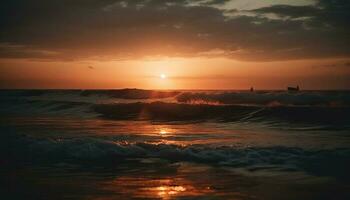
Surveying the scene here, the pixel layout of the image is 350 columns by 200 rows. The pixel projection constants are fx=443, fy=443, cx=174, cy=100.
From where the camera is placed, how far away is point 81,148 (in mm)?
10547

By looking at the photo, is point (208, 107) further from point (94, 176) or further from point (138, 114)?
point (94, 176)

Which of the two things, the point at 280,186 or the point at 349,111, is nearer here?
the point at 280,186

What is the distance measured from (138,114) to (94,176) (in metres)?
19.1

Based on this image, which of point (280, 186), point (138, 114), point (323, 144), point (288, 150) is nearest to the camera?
point (280, 186)

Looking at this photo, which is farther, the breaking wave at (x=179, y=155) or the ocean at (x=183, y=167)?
the breaking wave at (x=179, y=155)

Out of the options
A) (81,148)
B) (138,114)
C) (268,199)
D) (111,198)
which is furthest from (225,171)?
(138,114)

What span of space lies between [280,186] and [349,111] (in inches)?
634

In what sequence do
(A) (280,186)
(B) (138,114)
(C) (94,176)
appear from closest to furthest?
(A) (280,186)
(C) (94,176)
(B) (138,114)

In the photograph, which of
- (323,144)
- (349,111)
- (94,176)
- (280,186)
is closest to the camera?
(280,186)

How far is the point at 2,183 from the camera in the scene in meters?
7.34

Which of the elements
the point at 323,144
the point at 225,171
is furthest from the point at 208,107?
the point at 225,171

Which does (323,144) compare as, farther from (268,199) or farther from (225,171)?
(268,199)

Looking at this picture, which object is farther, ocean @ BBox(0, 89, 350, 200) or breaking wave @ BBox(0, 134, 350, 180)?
breaking wave @ BBox(0, 134, 350, 180)

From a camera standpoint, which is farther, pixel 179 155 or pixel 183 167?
pixel 179 155
